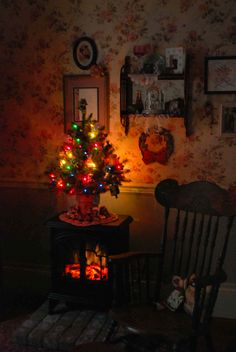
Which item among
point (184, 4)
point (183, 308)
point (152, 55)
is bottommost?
point (183, 308)

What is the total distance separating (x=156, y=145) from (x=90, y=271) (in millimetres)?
1067

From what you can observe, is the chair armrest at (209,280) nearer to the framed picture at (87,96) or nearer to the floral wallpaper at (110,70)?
the floral wallpaper at (110,70)

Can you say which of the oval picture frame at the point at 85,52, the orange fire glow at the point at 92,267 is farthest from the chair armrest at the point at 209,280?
the oval picture frame at the point at 85,52

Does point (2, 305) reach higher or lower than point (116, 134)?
lower

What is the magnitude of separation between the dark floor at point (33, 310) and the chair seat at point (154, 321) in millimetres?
610

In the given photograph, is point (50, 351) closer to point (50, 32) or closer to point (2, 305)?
point (2, 305)

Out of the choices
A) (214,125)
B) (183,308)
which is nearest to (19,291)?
(183,308)

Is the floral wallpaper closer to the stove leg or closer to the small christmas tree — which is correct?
the small christmas tree

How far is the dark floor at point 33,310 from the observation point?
122 inches

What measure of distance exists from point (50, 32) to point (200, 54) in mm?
1196

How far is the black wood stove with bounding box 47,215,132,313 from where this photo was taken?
10.5ft

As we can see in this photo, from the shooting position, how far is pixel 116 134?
141 inches

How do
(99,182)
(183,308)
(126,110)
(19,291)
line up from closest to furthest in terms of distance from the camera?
(183,308)
(99,182)
(126,110)
(19,291)

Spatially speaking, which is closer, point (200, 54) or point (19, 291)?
point (200, 54)
